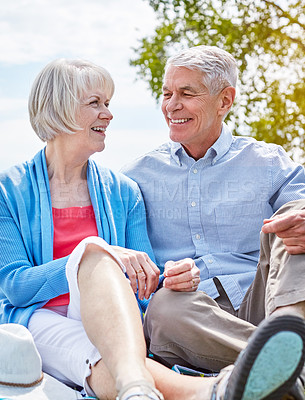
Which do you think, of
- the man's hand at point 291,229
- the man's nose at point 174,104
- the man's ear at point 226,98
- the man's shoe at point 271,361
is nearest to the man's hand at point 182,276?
the man's hand at point 291,229

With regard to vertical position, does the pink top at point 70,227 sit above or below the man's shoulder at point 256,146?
below

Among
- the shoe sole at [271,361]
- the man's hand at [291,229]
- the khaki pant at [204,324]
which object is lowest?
the khaki pant at [204,324]

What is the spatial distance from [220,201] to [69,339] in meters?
1.34

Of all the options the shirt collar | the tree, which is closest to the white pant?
the shirt collar

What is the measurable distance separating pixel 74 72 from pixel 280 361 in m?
2.22

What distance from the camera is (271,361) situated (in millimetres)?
1790

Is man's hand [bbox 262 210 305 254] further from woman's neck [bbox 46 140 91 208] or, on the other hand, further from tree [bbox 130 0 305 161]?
tree [bbox 130 0 305 161]

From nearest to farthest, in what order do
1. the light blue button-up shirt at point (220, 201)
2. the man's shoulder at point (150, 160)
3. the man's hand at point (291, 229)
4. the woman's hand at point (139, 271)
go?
the man's hand at point (291, 229) < the woman's hand at point (139, 271) < the light blue button-up shirt at point (220, 201) < the man's shoulder at point (150, 160)

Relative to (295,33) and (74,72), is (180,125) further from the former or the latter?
(295,33)

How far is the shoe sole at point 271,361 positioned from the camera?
5.81 ft

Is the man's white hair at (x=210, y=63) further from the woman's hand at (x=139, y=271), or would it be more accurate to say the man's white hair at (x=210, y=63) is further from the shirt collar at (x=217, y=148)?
the woman's hand at (x=139, y=271)

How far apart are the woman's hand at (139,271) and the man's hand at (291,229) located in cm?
58

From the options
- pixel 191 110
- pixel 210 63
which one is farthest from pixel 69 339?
pixel 210 63

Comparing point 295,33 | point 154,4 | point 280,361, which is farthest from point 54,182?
point 295,33
